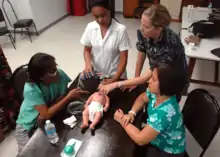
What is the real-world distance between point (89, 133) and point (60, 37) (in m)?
3.73

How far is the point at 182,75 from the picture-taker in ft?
4.14

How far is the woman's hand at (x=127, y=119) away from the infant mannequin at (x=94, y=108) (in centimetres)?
16

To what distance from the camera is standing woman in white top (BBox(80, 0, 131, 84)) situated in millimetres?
1907

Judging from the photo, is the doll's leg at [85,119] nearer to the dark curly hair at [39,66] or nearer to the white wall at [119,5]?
the dark curly hair at [39,66]

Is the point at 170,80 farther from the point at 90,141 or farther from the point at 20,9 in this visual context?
the point at 20,9

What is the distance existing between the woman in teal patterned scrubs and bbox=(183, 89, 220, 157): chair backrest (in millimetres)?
145

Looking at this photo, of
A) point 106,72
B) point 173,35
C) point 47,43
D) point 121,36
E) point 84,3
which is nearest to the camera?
point 173,35

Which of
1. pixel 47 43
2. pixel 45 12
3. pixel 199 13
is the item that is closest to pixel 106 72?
pixel 199 13

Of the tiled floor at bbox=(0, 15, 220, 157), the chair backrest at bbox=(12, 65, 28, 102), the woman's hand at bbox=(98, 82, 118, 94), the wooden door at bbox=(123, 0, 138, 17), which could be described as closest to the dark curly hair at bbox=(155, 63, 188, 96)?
the woman's hand at bbox=(98, 82, 118, 94)

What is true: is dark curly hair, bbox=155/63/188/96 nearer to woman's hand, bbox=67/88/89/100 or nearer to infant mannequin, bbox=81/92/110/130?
infant mannequin, bbox=81/92/110/130

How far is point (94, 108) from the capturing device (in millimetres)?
1512

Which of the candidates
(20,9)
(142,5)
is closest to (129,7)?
(142,5)

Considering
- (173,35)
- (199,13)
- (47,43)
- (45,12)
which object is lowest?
(47,43)

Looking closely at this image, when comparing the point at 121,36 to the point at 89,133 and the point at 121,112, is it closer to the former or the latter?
the point at 121,112
